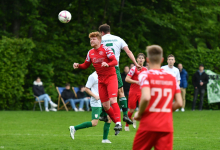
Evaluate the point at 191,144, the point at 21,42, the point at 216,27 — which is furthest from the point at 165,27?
the point at 191,144

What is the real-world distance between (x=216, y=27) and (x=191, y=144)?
20.8 m

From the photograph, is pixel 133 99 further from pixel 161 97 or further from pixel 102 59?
pixel 161 97

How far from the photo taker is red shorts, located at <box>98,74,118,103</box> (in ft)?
25.6

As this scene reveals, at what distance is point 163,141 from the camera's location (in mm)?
4172

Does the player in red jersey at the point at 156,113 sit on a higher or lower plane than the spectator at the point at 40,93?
higher

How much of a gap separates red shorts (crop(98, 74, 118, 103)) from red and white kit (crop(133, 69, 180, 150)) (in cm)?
359

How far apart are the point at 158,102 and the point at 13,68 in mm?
17379

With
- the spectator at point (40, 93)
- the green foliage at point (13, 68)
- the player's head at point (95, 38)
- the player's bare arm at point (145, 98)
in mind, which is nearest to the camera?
the player's bare arm at point (145, 98)

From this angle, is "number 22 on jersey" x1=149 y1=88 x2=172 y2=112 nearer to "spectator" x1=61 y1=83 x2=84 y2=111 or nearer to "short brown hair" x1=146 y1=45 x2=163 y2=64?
"short brown hair" x1=146 y1=45 x2=163 y2=64

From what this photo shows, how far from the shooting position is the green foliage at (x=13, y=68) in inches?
795

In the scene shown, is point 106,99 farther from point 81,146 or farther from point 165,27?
point 165,27

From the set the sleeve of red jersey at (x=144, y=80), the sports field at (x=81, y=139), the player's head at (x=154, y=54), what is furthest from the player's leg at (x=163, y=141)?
the sports field at (x=81, y=139)

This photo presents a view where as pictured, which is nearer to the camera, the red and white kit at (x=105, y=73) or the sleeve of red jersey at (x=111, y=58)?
the sleeve of red jersey at (x=111, y=58)

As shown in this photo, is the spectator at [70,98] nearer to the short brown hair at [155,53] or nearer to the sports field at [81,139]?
the sports field at [81,139]
